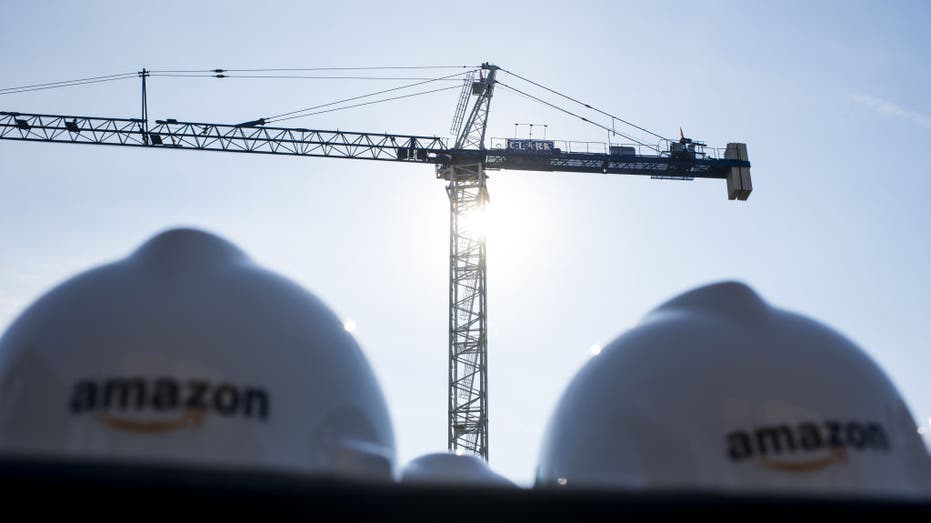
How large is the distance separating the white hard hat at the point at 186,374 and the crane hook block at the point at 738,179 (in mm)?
38496

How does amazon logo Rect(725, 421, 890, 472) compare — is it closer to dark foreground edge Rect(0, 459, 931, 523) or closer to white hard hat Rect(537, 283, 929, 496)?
white hard hat Rect(537, 283, 929, 496)

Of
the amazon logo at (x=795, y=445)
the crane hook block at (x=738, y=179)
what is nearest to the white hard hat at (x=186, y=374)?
the amazon logo at (x=795, y=445)

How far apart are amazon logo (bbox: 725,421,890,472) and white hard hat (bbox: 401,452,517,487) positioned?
3.20 metres

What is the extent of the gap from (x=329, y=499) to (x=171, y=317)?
10.7 ft

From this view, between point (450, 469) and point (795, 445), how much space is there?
13.4 feet

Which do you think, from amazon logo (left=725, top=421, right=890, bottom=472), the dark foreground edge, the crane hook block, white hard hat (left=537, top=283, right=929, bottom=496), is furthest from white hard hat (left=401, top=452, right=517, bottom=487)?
the crane hook block

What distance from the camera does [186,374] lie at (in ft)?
23.3

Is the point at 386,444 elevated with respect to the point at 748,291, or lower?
lower

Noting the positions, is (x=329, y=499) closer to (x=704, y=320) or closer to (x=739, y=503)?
(x=739, y=503)

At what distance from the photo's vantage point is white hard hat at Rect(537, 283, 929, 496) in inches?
294

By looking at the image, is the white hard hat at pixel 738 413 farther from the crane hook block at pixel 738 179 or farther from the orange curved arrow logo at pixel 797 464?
the crane hook block at pixel 738 179

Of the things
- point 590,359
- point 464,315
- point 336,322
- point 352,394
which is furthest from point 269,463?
point 464,315

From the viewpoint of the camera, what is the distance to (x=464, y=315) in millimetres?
42688

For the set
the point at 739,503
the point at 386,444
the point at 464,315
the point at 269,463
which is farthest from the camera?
the point at 464,315
